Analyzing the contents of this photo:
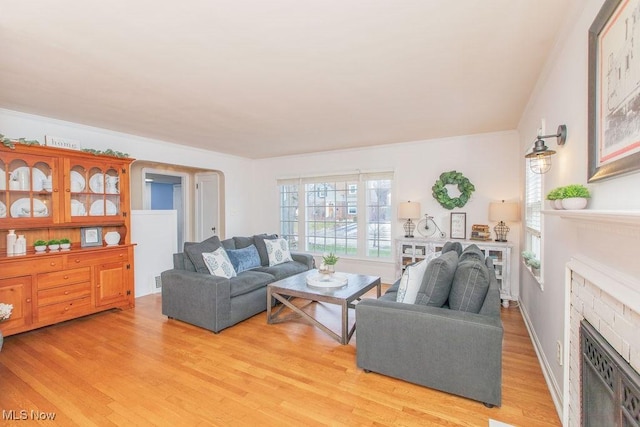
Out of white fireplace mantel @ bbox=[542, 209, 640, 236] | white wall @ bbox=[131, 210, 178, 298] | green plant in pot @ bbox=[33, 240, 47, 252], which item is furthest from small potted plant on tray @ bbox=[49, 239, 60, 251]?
white fireplace mantel @ bbox=[542, 209, 640, 236]

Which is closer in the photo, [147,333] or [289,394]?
[289,394]

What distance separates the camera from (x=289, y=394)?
84.6 inches

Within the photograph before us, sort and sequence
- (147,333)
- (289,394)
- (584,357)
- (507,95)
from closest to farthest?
(584,357), (289,394), (507,95), (147,333)

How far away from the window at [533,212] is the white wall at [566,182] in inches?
15.7

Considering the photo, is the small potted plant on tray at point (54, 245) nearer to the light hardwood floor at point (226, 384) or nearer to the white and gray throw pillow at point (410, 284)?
the light hardwood floor at point (226, 384)

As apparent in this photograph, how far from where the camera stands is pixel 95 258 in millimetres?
3633

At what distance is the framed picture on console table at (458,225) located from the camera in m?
Result: 4.52

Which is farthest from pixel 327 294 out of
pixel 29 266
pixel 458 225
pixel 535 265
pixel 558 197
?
pixel 29 266

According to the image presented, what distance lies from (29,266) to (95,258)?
0.61 metres

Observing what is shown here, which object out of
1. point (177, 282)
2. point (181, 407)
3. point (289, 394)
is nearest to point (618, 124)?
point (289, 394)

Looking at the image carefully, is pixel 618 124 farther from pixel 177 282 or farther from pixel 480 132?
pixel 177 282

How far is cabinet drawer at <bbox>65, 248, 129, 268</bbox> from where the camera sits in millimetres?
3415

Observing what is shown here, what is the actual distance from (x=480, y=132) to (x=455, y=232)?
149 centimetres

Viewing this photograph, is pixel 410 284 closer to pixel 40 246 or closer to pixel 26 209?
pixel 40 246
